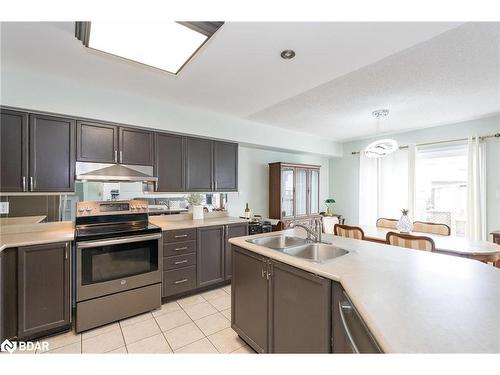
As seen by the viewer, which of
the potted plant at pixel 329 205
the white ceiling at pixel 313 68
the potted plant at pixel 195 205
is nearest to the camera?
the white ceiling at pixel 313 68

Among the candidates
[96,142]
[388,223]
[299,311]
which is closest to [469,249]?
[388,223]

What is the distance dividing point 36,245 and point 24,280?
29cm

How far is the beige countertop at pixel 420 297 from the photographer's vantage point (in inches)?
28.5

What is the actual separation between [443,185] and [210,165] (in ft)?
13.4

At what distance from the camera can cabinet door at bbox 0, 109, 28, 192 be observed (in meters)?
2.16

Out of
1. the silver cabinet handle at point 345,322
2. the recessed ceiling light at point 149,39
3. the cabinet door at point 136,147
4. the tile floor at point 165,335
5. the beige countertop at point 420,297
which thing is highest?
the recessed ceiling light at point 149,39

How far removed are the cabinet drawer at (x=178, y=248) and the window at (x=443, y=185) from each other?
4.07 meters

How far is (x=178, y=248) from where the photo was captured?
2824 millimetres

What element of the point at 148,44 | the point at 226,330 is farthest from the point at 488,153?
→ the point at 148,44

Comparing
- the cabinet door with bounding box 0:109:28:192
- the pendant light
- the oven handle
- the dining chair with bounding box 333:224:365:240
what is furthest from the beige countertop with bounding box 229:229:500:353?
the cabinet door with bounding box 0:109:28:192

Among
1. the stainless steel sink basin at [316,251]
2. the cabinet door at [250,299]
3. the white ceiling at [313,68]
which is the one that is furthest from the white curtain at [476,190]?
the cabinet door at [250,299]

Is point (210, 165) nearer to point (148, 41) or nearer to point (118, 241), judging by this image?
point (118, 241)

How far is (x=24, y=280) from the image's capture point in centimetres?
196

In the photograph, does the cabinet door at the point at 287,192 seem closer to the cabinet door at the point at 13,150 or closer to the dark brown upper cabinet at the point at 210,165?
the dark brown upper cabinet at the point at 210,165
